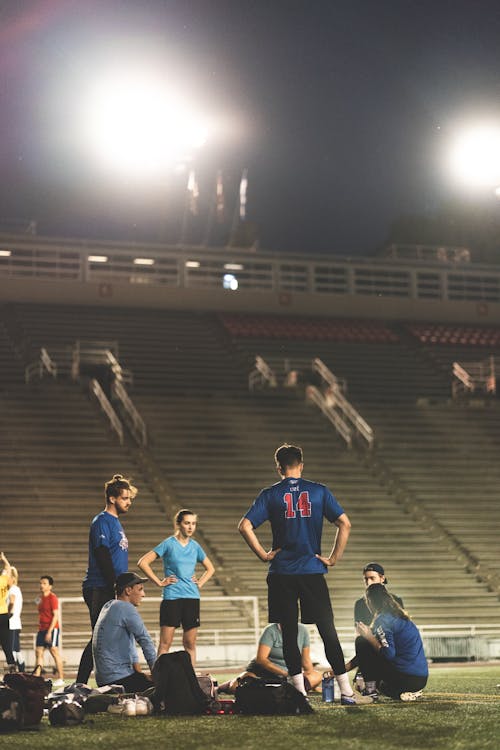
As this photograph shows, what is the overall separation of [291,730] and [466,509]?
59.2 feet

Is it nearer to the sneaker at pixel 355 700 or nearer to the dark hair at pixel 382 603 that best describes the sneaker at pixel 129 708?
the sneaker at pixel 355 700

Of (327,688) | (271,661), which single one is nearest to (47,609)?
(271,661)

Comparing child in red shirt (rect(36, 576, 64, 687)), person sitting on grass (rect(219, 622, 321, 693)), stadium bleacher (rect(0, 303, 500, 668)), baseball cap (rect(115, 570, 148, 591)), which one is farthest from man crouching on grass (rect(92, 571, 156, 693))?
stadium bleacher (rect(0, 303, 500, 668))

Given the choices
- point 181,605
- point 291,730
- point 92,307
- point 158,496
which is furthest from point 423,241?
point 291,730

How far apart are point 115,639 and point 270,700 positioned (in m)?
1.33

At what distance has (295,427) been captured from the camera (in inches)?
1073

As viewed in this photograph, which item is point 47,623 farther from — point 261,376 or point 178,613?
point 261,376

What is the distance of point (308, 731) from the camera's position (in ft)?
21.8

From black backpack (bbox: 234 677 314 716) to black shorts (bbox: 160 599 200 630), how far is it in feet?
8.05

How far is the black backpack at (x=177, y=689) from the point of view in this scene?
791 cm

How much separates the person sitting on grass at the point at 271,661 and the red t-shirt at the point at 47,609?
606cm

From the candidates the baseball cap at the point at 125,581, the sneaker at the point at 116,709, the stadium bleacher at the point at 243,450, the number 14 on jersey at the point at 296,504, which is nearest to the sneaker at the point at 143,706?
the sneaker at the point at 116,709

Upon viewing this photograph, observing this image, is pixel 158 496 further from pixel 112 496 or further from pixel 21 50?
pixel 112 496

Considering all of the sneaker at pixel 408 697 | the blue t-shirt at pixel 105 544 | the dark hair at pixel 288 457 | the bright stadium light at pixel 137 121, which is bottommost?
the sneaker at pixel 408 697
